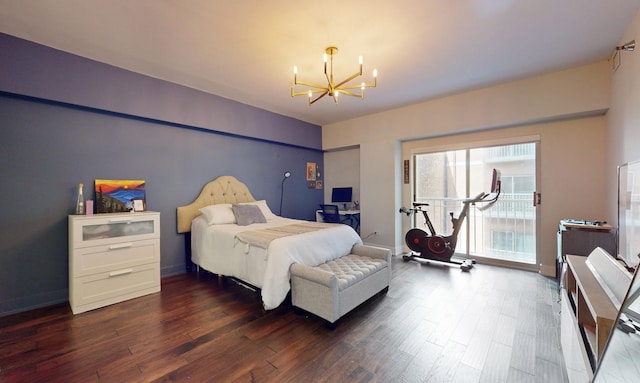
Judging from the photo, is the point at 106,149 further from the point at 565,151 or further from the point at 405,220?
the point at 565,151

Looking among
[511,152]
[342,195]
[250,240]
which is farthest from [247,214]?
[511,152]

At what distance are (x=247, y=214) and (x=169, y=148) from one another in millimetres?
1458

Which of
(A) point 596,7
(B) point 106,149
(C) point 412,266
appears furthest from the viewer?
(C) point 412,266

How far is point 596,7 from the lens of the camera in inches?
79.6

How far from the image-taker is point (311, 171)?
570 cm

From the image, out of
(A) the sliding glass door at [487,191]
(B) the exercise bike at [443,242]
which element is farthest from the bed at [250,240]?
(A) the sliding glass door at [487,191]

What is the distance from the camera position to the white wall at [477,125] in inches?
121

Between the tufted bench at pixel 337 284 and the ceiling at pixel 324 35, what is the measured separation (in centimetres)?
222

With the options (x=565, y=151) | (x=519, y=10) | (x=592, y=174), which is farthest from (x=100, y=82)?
(x=592, y=174)

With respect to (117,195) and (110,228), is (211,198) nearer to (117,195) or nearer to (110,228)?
(117,195)

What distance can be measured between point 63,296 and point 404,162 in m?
5.22

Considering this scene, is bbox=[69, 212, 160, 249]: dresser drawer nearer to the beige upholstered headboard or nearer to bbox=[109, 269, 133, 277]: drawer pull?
bbox=[109, 269, 133, 277]: drawer pull

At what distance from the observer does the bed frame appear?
3.67 meters

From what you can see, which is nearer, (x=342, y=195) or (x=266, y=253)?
(x=266, y=253)
